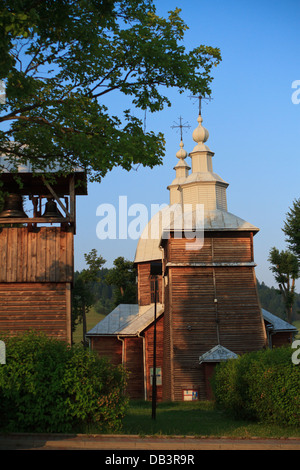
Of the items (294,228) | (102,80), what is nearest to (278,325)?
(294,228)

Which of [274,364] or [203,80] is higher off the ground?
[203,80]

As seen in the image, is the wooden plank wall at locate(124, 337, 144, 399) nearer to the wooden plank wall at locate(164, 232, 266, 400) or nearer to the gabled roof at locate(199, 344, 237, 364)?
the wooden plank wall at locate(164, 232, 266, 400)

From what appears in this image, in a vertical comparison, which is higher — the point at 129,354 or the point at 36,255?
the point at 36,255

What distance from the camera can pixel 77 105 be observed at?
51.8 feet

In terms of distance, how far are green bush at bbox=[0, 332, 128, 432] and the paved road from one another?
51 centimetres

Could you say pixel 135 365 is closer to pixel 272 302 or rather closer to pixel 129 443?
pixel 129 443

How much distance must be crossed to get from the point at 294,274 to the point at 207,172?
650 inches

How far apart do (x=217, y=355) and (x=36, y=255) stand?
14070mm

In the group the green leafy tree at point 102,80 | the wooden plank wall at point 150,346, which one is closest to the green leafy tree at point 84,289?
the wooden plank wall at point 150,346

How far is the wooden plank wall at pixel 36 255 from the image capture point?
22.6 metres

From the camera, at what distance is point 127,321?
149ft
